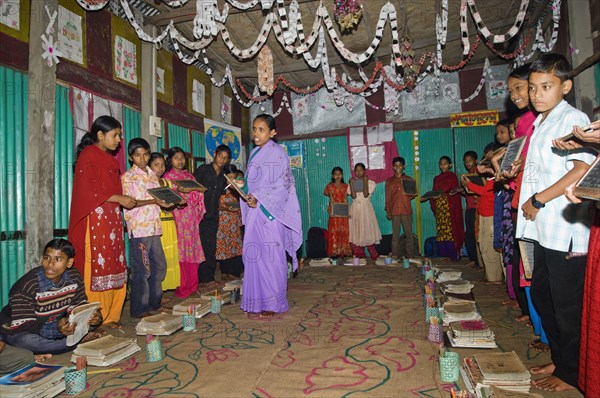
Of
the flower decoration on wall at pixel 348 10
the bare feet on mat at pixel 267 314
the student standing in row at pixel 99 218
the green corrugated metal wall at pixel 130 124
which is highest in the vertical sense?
the flower decoration on wall at pixel 348 10

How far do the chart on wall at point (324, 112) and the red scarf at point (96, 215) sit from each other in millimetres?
6364

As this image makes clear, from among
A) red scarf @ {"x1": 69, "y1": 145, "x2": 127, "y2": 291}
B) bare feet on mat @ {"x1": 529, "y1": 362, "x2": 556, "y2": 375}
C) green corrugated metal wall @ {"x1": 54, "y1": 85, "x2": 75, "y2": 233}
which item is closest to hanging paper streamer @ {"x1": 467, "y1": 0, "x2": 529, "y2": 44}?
bare feet on mat @ {"x1": 529, "y1": 362, "x2": 556, "y2": 375}

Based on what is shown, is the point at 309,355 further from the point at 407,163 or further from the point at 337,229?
the point at 407,163

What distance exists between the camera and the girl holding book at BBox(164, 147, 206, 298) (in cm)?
472

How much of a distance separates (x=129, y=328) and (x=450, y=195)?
586 centimetres

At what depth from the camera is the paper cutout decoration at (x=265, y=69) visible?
6098 millimetres

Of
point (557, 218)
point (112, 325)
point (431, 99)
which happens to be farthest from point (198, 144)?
point (557, 218)

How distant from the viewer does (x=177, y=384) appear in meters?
2.23

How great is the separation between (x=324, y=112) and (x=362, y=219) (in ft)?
9.68

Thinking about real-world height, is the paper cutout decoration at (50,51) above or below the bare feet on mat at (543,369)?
above

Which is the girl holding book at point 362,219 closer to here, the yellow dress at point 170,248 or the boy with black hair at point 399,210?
the boy with black hair at point 399,210

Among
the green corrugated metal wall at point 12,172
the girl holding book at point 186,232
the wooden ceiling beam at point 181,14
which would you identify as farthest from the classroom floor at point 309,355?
the wooden ceiling beam at point 181,14

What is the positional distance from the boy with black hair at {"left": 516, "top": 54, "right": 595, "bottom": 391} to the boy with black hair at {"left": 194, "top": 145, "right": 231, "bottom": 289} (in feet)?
13.2

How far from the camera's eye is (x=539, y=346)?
8.83ft
